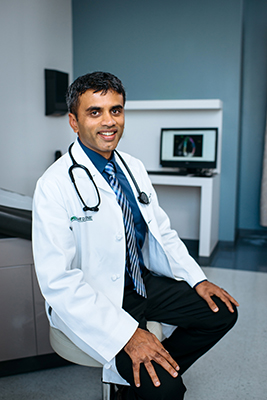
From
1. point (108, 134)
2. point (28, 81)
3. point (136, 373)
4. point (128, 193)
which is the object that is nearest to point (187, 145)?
point (28, 81)

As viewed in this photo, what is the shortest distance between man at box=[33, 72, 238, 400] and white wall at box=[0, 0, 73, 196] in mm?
1987

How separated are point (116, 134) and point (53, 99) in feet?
7.81

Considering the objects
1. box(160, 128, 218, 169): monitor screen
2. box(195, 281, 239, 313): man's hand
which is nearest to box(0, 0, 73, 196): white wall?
box(160, 128, 218, 169): monitor screen

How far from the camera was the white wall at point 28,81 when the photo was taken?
3.13 m

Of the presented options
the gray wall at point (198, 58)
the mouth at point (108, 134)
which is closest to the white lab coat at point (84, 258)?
the mouth at point (108, 134)

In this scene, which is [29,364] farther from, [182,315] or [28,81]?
[28,81]

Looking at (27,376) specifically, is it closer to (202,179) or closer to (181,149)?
(202,179)

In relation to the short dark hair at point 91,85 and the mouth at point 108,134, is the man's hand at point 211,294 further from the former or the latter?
the short dark hair at point 91,85

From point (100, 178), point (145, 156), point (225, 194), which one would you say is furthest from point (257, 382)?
point (145, 156)

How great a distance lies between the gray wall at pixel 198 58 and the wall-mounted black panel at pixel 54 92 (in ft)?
1.68

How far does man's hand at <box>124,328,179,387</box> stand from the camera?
1.08m

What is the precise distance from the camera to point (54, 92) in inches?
138

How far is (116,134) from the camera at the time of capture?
1342mm

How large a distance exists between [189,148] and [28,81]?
5.20 feet
